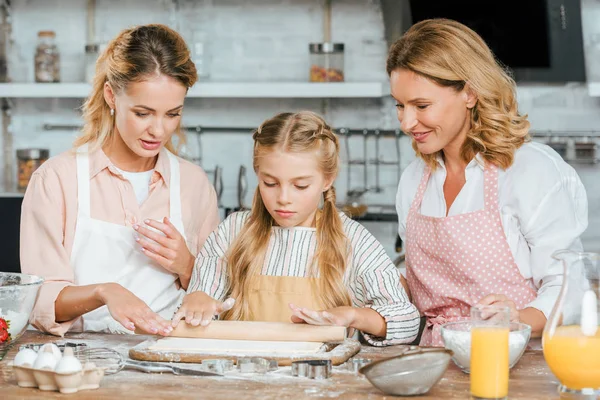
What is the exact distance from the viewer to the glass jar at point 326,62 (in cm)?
384

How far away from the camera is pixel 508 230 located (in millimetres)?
1994

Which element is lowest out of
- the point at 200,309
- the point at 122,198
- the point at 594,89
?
the point at 200,309

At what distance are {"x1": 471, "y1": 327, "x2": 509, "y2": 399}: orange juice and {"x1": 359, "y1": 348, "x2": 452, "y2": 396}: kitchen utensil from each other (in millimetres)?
59

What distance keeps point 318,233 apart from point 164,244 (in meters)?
0.37

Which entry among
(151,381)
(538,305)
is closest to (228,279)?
(151,381)

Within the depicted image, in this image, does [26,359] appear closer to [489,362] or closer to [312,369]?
[312,369]

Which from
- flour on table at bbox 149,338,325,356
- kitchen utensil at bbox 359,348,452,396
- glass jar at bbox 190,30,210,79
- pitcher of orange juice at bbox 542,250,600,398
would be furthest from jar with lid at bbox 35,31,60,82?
pitcher of orange juice at bbox 542,250,600,398

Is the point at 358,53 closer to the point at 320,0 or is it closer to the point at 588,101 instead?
the point at 320,0

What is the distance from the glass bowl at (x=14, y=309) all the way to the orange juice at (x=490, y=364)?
0.82 meters

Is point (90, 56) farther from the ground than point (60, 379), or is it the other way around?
point (90, 56)

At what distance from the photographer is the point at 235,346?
65.5 inches

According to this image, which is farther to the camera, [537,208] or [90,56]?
[90,56]

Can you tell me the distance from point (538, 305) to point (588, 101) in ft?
7.81

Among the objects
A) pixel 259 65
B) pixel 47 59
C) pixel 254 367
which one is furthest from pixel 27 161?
pixel 254 367
